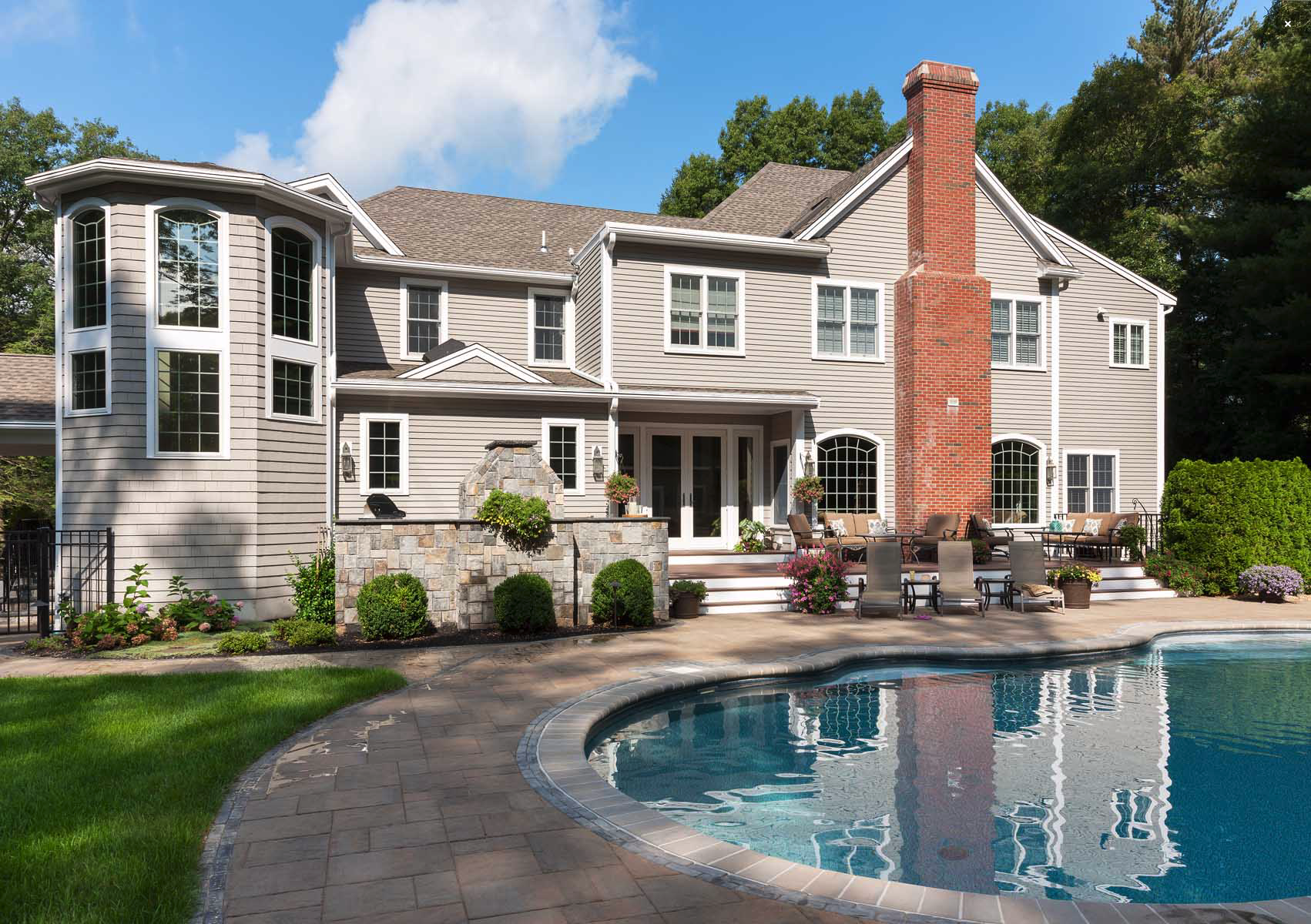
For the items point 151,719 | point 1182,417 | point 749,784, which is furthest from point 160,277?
point 1182,417

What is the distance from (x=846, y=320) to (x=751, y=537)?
5189mm

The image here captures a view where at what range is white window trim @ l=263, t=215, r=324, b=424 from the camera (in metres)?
12.4

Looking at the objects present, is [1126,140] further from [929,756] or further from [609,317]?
[929,756]

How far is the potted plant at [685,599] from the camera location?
40.5 ft

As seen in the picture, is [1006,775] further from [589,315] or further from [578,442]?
[589,315]

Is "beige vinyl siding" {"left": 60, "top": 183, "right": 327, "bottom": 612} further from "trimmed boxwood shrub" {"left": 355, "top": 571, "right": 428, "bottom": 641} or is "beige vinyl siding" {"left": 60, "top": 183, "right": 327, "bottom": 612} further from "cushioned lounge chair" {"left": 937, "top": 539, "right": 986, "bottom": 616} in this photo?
"cushioned lounge chair" {"left": 937, "top": 539, "right": 986, "bottom": 616}

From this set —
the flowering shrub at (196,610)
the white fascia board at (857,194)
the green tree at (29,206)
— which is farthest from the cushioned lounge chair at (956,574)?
the green tree at (29,206)

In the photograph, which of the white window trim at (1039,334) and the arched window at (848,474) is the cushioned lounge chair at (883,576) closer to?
the arched window at (848,474)

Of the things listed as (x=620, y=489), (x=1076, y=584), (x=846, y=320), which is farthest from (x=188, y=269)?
(x=1076, y=584)

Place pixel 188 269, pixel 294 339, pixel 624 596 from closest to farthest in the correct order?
pixel 624 596
pixel 188 269
pixel 294 339

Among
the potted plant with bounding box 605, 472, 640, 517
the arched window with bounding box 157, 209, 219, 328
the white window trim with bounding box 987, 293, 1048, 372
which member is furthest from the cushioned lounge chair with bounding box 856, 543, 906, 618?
the arched window with bounding box 157, 209, 219, 328

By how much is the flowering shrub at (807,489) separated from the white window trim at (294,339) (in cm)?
909

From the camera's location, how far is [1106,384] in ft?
63.7

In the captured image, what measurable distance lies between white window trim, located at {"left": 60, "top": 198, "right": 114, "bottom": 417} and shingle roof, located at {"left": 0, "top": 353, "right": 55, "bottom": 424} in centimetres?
206
